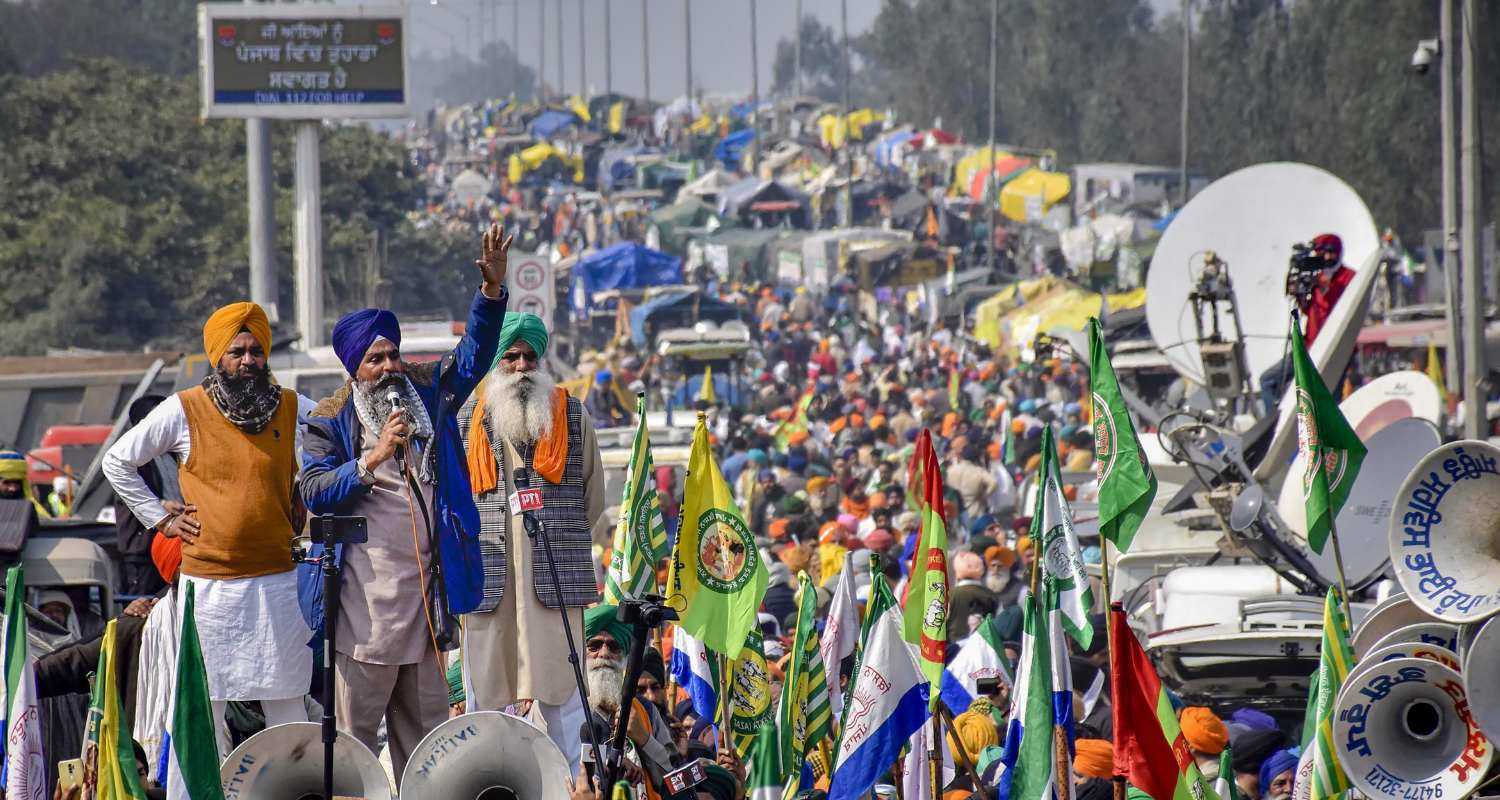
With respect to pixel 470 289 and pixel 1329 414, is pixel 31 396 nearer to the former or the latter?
pixel 1329 414

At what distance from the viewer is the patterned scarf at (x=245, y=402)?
269 inches

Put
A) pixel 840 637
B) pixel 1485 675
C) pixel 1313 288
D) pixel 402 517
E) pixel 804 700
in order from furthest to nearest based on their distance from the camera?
pixel 1313 288, pixel 840 637, pixel 804 700, pixel 402 517, pixel 1485 675

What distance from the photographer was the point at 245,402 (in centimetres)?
683

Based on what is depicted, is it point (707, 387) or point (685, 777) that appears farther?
point (707, 387)

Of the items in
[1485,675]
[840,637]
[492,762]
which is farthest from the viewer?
[840,637]

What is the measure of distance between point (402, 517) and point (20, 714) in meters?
1.31

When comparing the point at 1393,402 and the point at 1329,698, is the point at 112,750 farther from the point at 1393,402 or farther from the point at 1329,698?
the point at 1393,402

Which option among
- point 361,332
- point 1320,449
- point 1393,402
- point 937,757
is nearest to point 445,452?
point 361,332

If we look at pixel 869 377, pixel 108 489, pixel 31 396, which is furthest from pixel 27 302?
pixel 108 489

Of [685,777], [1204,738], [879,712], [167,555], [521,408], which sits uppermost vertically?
[521,408]

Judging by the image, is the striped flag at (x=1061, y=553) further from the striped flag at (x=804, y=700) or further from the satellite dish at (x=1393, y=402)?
the satellite dish at (x=1393, y=402)

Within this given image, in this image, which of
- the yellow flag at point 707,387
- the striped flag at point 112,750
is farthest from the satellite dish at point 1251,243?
the striped flag at point 112,750

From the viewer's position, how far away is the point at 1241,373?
1552 cm

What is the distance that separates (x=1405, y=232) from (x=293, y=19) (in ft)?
88.2
